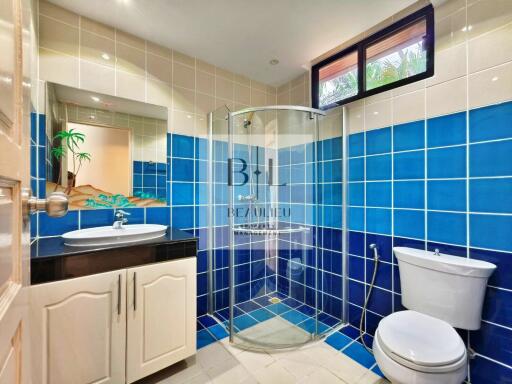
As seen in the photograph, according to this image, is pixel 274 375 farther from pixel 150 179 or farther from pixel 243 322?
pixel 150 179

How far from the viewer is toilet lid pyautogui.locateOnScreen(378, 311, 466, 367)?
3.58 ft

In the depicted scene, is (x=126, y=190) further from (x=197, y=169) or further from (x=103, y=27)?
(x=103, y=27)

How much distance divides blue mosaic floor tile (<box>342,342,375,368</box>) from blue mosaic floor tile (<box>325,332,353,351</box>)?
4 centimetres

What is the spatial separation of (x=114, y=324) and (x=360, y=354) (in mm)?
1643

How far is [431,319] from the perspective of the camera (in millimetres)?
1381

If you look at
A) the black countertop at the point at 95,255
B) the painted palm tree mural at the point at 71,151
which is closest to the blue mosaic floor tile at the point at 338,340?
the black countertop at the point at 95,255

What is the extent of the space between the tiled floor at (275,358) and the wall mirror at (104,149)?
3.85 feet

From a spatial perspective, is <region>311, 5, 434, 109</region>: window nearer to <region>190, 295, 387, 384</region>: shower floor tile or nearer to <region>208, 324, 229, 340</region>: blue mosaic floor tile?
<region>190, 295, 387, 384</region>: shower floor tile

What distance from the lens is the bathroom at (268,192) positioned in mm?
1289

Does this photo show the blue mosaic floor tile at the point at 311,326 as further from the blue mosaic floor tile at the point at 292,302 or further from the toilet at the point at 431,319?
the toilet at the point at 431,319

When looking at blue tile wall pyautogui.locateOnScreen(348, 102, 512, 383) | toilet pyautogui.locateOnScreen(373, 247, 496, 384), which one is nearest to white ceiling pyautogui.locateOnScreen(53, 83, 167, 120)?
blue tile wall pyautogui.locateOnScreen(348, 102, 512, 383)

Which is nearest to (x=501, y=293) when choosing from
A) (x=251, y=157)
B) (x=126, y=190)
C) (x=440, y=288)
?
(x=440, y=288)

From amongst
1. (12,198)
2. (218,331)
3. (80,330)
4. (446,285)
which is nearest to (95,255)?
(80,330)

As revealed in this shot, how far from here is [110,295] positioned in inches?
51.6
